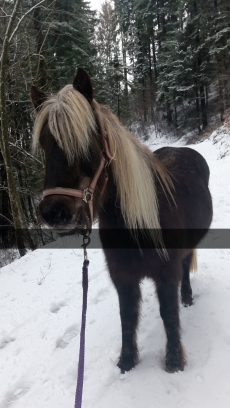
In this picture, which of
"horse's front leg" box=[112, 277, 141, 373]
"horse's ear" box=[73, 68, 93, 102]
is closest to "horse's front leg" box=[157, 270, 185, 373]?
"horse's front leg" box=[112, 277, 141, 373]

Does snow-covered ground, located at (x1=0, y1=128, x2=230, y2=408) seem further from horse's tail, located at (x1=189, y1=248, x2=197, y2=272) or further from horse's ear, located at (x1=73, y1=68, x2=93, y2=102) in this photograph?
horse's ear, located at (x1=73, y1=68, x2=93, y2=102)

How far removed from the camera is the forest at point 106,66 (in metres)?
7.37

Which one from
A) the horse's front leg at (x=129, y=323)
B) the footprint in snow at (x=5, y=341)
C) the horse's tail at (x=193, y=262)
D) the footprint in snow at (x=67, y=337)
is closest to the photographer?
the horse's front leg at (x=129, y=323)

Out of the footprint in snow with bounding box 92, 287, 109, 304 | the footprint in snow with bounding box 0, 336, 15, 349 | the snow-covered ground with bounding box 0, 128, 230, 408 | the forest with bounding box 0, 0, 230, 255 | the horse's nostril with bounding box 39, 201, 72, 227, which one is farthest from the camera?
the forest with bounding box 0, 0, 230, 255

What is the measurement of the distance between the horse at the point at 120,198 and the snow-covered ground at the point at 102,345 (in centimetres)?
19

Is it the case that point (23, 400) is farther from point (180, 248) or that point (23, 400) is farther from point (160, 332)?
point (180, 248)

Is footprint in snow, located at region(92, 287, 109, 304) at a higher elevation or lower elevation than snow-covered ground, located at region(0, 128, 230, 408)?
lower

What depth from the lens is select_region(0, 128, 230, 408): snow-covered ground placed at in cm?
202

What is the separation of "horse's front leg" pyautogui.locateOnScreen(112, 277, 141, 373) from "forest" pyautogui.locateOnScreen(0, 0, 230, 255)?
4.76 metres

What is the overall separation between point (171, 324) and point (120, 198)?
1143 mm

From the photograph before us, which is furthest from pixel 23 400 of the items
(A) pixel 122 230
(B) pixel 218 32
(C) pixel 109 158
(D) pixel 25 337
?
(B) pixel 218 32

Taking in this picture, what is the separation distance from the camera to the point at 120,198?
6.22ft

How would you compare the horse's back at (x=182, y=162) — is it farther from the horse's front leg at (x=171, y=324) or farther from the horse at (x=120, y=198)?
the horse's front leg at (x=171, y=324)

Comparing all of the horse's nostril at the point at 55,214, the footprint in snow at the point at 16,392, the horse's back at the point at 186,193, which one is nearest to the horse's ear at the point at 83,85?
the horse's nostril at the point at 55,214
